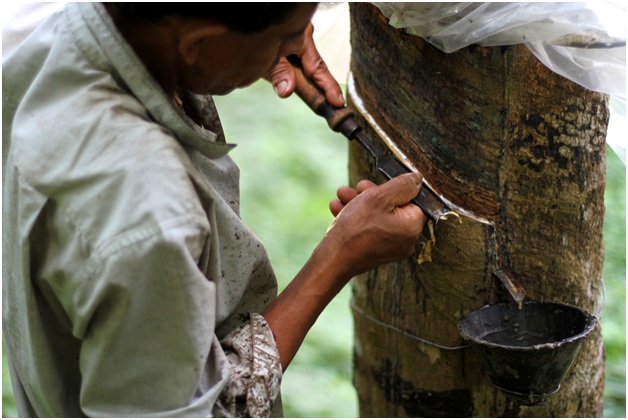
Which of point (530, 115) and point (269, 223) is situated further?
point (269, 223)

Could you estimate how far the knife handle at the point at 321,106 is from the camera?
218 cm

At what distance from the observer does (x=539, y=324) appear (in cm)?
207

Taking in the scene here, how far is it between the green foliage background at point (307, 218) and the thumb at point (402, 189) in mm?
1882

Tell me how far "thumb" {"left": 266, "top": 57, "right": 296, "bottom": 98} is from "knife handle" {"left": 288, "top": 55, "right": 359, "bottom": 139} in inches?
0.8

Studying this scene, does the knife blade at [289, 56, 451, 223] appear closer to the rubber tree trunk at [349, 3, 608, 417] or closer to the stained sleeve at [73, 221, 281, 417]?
the rubber tree trunk at [349, 3, 608, 417]

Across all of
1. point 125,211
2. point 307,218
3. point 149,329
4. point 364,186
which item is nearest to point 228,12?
point 125,211

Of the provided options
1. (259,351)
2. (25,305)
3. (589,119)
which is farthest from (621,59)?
(25,305)

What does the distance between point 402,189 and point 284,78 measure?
0.52 m

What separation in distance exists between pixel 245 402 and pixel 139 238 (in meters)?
0.44

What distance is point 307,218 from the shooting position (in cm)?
497

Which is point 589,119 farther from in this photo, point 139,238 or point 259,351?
point 139,238

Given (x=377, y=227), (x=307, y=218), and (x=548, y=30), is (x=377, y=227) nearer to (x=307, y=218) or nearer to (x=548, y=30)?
(x=548, y=30)

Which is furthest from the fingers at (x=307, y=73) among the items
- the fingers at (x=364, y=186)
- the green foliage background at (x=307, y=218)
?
the green foliage background at (x=307, y=218)

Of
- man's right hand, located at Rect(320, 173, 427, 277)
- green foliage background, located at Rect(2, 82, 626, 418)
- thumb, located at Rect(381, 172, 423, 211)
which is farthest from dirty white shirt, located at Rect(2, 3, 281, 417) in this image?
green foliage background, located at Rect(2, 82, 626, 418)
